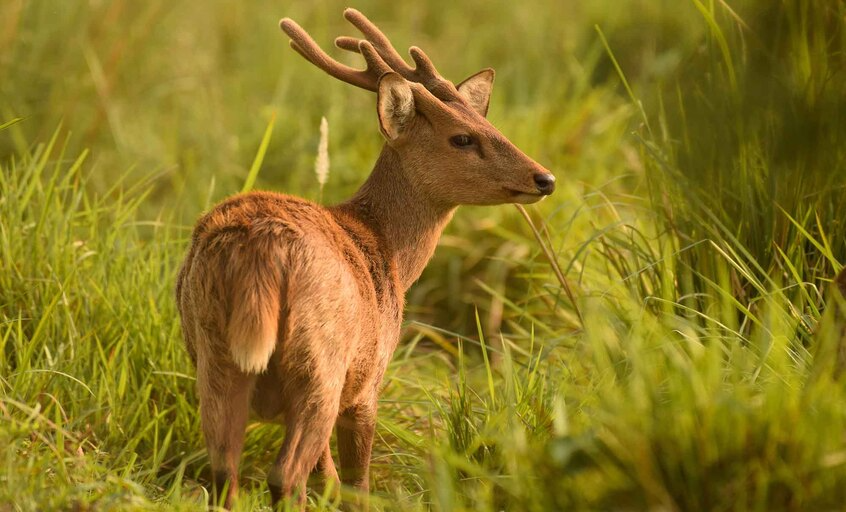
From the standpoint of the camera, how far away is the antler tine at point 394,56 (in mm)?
4163

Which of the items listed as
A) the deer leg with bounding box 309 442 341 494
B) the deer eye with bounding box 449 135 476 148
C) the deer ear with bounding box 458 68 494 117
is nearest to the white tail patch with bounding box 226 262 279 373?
the deer leg with bounding box 309 442 341 494

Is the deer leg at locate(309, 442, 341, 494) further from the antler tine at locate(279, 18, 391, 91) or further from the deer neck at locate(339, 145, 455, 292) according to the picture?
the antler tine at locate(279, 18, 391, 91)

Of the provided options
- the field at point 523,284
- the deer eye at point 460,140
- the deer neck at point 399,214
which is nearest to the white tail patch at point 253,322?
the field at point 523,284

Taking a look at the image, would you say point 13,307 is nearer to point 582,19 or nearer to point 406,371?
point 406,371

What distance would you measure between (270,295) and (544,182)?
1.18 m

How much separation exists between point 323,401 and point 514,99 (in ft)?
14.4

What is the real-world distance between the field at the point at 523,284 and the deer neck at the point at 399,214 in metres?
0.35

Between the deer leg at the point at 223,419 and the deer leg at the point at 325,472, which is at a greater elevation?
the deer leg at the point at 223,419

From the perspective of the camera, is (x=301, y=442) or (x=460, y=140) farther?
(x=460, y=140)

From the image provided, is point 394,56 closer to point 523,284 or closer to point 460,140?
point 460,140

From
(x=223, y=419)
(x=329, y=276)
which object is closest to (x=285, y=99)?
(x=329, y=276)

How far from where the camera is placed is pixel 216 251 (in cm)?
326

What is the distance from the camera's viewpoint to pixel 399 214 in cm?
402

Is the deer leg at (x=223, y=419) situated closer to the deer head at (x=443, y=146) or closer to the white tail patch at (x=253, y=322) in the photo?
the white tail patch at (x=253, y=322)
